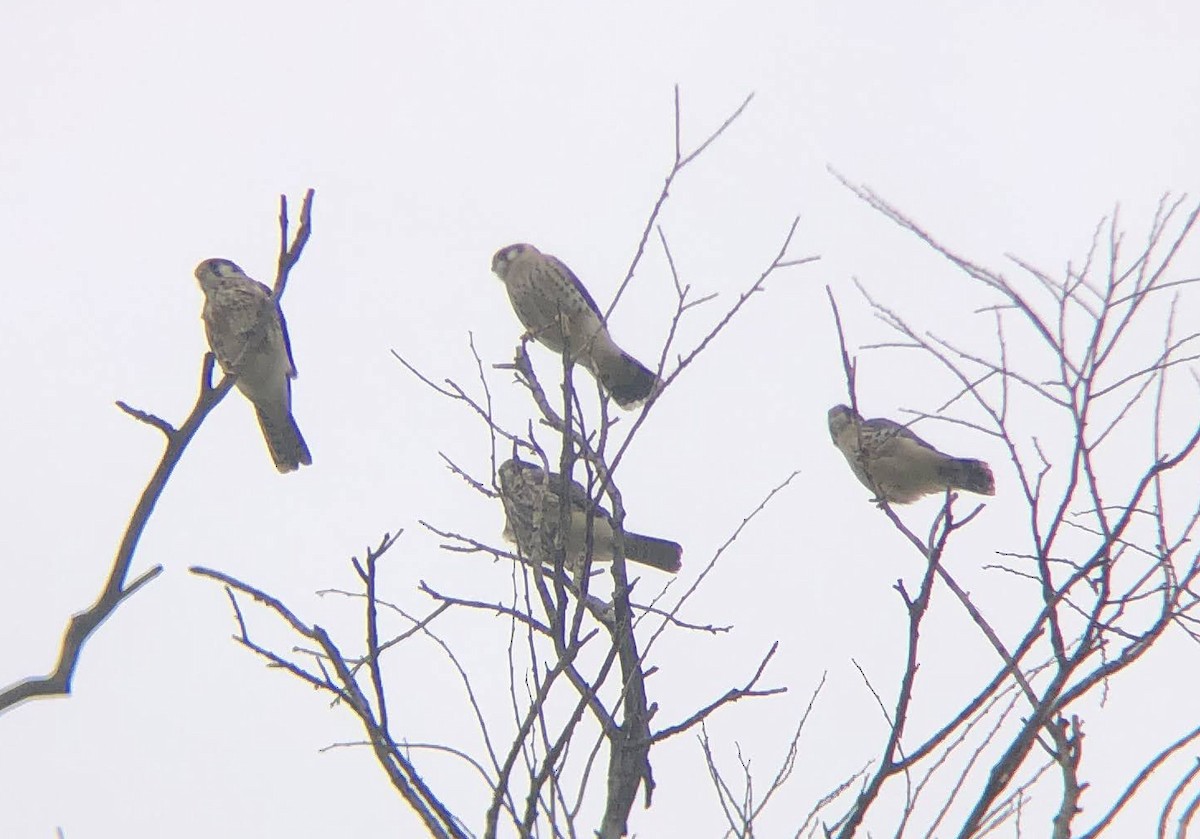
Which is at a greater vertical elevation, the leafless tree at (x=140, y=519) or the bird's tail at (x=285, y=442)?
the bird's tail at (x=285, y=442)

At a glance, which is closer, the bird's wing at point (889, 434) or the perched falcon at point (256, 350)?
the perched falcon at point (256, 350)

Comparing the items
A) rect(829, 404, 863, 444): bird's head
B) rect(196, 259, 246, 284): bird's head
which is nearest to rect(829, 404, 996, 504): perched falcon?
rect(829, 404, 863, 444): bird's head

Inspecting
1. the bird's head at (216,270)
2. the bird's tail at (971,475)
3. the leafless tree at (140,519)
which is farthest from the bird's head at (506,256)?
the leafless tree at (140,519)

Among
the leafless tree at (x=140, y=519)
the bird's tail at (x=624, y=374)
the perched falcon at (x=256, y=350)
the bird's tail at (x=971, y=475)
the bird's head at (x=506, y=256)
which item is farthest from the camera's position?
the bird's head at (x=506, y=256)

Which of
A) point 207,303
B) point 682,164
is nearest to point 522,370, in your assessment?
point 682,164

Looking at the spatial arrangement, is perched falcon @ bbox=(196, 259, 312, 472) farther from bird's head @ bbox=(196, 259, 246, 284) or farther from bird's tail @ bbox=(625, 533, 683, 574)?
bird's tail @ bbox=(625, 533, 683, 574)

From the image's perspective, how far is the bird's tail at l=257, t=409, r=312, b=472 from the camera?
20.2ft

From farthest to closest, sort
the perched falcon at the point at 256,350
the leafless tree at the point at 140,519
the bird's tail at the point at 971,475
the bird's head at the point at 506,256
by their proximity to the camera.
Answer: the bird's head at the point at 506,256 < the bird's tail at the point at 971,475 < the perched falcon at the point at 256,350 < the leafless tree at the point at 140,519

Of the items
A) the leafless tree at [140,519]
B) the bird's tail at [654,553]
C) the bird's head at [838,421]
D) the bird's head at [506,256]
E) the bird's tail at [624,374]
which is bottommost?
the leafless tree at [140,519]

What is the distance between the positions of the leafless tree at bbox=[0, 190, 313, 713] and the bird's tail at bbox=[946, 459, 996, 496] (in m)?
4.13

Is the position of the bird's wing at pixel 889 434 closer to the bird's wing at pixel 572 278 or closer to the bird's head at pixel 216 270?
the bird's wing at pixel 572 278

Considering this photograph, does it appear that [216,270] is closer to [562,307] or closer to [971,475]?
A: [562,307]

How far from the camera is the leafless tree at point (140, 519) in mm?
1252

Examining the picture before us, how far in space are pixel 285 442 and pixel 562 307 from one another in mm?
1352
